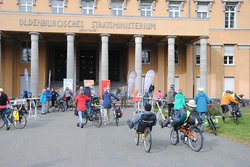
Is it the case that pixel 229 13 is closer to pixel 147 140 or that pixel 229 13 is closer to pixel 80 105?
pixel 80 105

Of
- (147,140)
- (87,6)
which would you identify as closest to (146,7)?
(87,6)

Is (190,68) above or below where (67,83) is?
above

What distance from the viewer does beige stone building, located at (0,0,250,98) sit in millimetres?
34469

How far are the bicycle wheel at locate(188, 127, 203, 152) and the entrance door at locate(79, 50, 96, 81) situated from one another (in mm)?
32002

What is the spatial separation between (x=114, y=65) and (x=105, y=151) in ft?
106

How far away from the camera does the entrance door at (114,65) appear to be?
140 ft

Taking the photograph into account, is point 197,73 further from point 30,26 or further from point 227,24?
point 30,26

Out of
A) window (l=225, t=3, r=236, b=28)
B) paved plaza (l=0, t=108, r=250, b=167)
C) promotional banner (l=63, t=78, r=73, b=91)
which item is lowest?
paved plaza (l=0, t=108, r=250, b=167)

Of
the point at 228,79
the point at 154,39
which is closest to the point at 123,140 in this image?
the point at 154,39

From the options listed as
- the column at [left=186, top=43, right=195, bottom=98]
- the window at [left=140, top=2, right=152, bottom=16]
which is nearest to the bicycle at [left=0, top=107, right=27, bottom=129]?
the window at [left=140, top=2, right=152, bottom=16]

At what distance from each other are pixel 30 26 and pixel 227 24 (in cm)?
2178

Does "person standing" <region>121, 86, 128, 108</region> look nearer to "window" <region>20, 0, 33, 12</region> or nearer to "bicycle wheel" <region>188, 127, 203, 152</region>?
"window" <region>20, 0, 33, 12</region>

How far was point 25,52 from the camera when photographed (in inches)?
1539

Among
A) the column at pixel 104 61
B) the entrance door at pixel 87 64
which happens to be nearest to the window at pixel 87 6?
the entrance door at pixel 87 64
